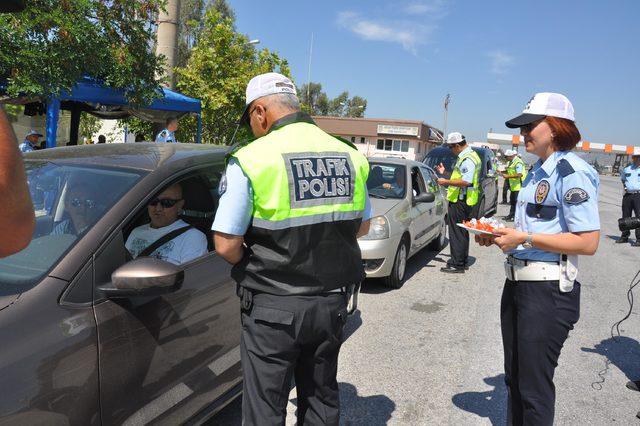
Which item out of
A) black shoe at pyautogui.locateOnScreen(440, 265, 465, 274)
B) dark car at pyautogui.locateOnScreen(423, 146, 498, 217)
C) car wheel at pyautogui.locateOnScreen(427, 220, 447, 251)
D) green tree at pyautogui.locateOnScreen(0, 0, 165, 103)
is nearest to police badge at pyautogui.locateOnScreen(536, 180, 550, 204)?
black shoe at pyautogui.locateOnScreen(440, 265, 465, 274)

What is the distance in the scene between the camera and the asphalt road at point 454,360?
335 centimetres

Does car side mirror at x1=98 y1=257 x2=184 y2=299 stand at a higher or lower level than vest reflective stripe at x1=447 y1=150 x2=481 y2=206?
lower

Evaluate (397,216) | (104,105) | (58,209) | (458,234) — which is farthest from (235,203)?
(104,105)

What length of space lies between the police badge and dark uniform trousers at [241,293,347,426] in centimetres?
109

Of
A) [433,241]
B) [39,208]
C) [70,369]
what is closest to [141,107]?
[433,241]

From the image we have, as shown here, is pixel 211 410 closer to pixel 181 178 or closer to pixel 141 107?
pixel 181 178

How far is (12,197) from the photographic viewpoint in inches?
42.3

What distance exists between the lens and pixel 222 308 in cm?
263

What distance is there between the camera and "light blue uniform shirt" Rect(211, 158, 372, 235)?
1.85 meters

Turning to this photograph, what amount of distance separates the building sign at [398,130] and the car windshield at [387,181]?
139ft

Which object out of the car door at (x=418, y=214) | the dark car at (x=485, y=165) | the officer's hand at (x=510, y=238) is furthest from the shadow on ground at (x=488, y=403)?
the dark car at (x=485, y=165)

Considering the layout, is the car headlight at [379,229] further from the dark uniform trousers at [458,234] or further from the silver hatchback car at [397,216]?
the dark uniform trousers at [458,234]

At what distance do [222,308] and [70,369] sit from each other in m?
0.92

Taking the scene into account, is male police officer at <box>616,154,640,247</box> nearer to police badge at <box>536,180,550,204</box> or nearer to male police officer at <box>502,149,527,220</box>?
male police officer at <box>502,149,527,220</box>
